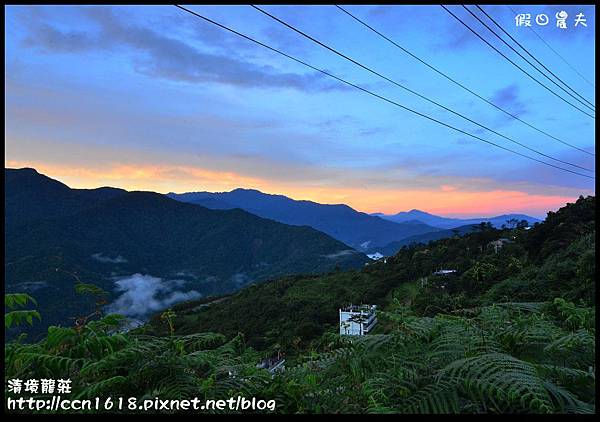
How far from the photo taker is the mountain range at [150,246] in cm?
12200

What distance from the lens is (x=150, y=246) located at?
18138 cm

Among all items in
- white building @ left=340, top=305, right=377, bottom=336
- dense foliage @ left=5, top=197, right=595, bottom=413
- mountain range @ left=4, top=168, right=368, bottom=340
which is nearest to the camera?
dense foliage @ left=5, top=197, right=595, bottom=413

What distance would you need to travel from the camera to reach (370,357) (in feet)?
8.76

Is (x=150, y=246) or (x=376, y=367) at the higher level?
(x=376, y=367)

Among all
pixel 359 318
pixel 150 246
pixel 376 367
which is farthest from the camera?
pixel 150 246

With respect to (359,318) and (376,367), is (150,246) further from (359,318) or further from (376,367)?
(376,367)

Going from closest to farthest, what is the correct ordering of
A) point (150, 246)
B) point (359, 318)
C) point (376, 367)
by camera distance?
point (376, 367)
point (359, 318)
point (150, 246)

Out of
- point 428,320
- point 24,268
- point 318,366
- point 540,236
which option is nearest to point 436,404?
point 318,366

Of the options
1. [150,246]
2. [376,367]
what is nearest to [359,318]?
[376,367]

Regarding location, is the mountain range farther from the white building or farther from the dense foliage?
the dense foliage

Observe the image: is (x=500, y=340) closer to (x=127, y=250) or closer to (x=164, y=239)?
(x=127, y=250)

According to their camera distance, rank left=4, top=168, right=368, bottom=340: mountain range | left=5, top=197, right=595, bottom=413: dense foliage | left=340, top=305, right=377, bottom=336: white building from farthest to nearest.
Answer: left=4, top=168, right=368, bottom=340: mountain range
left=340, top=305, right=377, bottom=336: white building
left=5, top=197, right=595, bottom=413: dense foliage

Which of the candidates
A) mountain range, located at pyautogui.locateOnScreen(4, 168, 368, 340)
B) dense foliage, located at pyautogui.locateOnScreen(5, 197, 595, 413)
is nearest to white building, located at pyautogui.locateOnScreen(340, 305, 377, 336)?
dense foliage, located at pyautogui.locateOnScreen(5, 197, 595, 413)

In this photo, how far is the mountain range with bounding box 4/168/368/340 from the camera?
122 metres
